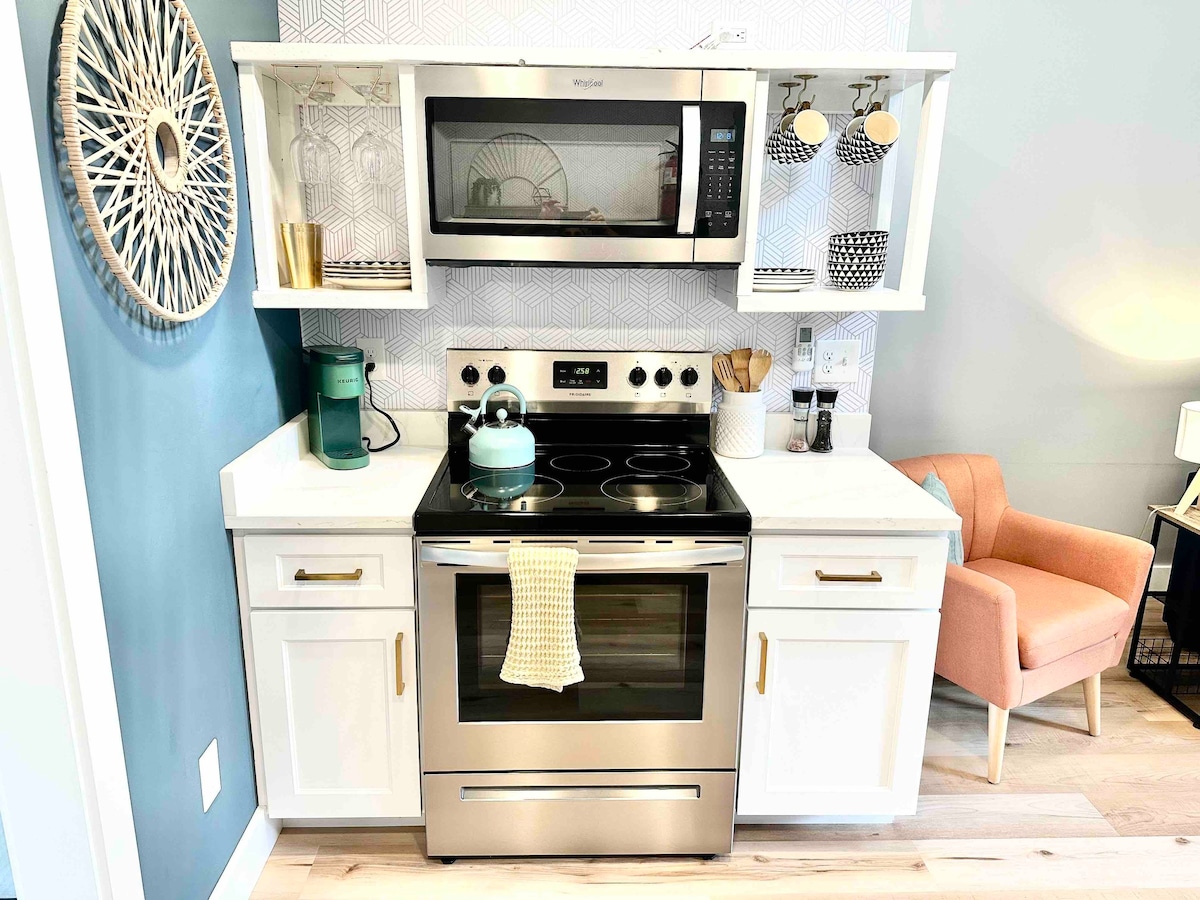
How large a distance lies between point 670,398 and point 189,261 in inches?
50.7

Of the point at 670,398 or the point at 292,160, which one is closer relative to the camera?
the point at 292,160

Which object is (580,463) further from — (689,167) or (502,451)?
(689,167)

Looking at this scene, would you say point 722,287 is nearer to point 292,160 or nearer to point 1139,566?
point 292,160

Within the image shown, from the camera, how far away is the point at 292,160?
212 centimetres

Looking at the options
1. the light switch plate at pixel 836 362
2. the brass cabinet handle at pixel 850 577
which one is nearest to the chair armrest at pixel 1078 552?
the light switch plate at pixel 836 362

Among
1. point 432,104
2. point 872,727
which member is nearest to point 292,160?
point 432,104

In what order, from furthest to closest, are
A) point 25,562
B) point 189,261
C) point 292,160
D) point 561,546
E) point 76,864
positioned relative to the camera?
point 292,160 → point 561,546 → point 189,261 → point 76,864 → point 25,562

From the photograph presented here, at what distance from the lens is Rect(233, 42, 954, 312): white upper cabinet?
185cm

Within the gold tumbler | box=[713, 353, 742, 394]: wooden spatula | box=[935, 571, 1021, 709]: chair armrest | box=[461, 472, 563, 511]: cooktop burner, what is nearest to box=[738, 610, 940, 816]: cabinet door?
box=[935, 571, 1021, 709]: chair armrest

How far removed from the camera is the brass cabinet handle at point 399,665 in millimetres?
1856

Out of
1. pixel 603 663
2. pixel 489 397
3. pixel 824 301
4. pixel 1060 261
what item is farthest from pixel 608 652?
pixel 1060 261

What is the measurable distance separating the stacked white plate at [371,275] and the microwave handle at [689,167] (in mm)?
686

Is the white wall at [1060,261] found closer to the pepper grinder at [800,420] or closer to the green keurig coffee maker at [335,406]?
the pepper grinder at [800,420]

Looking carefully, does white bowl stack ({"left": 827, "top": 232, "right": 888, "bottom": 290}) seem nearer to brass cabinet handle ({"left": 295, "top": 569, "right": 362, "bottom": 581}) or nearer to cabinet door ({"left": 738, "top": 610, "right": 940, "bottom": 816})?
cabinet door ({"left": 738, "top": 610, "right": 940, "bottom": 816})
